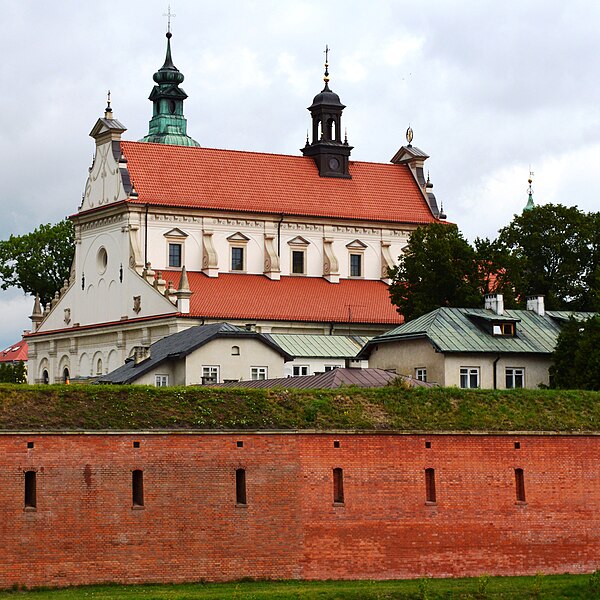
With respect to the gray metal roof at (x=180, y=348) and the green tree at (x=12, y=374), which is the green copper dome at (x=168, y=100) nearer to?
the green tree at (x=12, y=374)

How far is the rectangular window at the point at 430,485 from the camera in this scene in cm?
4375

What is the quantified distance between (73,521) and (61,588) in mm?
1630

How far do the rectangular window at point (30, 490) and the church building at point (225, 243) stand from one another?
45.0m

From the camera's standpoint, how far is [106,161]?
9431 cm

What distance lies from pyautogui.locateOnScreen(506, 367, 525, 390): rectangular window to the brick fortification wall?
17.5m

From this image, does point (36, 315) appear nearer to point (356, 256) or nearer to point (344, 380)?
point (356, 256)

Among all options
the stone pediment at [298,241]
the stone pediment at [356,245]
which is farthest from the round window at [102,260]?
the stone pediment at [356,245]

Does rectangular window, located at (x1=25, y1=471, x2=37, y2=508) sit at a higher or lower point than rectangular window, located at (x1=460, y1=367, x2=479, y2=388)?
lower

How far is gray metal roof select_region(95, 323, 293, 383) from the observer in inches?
2648

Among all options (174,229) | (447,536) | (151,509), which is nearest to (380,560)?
(447,536)

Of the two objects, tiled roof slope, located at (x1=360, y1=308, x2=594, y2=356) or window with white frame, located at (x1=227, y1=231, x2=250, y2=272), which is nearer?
tiled roof slope, located at (x1=360, y1=308, x2=594, y2=356)

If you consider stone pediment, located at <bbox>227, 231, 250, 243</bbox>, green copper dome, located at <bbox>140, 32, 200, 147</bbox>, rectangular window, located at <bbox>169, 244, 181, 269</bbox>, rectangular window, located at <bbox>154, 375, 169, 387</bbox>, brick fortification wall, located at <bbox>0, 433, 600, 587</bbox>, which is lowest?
brick fortification wall, located at <bbox>0, 433, 600, 587</bbox>

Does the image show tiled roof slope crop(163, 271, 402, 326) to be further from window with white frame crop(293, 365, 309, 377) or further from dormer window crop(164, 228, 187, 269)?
window with white frame crop(293, 365, 309, 377)

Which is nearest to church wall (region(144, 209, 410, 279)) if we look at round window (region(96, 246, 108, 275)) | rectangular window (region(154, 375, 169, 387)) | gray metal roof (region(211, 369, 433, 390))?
round window (region(96, 246, 108, 275))
